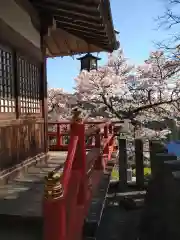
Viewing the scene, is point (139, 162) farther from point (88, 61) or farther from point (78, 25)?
point (88, 61)

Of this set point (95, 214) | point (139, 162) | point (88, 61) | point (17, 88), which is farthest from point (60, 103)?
point (95, 214)

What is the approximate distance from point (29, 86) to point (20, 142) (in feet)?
4.23

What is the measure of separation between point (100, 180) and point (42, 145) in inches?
85.8

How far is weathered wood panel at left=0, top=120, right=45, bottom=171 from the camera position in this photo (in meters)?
4.69

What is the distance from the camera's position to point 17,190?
14.1 ft

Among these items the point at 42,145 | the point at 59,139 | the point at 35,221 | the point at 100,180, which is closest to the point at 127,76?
the point at 59,139

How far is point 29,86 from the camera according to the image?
19.9 ft

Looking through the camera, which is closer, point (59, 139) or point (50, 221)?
point (50, 221)

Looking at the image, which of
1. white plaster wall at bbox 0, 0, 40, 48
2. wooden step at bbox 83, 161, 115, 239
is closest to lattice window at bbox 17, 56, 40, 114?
white plaster wall at bbox 0, 0, 40, 48

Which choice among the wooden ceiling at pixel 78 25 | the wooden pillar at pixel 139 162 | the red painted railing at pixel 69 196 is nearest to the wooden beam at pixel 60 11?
the wooden ceiling at pixel 78 25

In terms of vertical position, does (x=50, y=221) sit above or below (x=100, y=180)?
above

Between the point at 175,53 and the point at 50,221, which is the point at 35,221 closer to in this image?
the point at 50,221

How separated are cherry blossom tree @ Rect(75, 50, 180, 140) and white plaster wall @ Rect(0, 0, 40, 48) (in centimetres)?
1050

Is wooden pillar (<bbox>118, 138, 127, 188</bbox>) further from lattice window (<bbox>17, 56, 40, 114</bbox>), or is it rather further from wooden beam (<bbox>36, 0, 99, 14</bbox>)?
wooden beam (<bbox>36, 0, 99, 14</bbox>)
